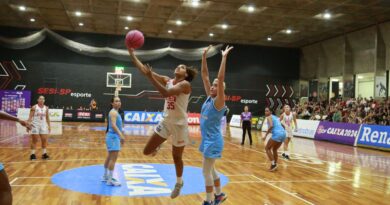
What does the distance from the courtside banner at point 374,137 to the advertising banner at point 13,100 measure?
2259 cm

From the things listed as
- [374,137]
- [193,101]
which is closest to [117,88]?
[193,101]

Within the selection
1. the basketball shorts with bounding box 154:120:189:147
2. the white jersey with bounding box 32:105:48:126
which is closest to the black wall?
the white jersey with bounding box 32:105:48:126

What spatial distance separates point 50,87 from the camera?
27594 mm

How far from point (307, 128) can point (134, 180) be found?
15105 millimetres

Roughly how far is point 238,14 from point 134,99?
11354 millimetres

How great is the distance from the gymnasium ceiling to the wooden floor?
9.25 meters

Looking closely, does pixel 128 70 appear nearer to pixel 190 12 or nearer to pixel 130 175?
pixel 190 12

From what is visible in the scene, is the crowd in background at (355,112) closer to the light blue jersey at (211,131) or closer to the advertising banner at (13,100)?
the light blue jersey at (211,131)

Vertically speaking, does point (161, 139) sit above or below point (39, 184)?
above

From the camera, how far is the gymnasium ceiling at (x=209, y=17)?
65.6 feet

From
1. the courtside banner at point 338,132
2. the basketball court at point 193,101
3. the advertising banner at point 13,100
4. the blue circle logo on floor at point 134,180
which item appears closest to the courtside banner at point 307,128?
the basketball court at point 193,101

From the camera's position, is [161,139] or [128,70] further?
[128,70]

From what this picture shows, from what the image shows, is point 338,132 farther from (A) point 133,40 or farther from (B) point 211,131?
(A) point 133,40

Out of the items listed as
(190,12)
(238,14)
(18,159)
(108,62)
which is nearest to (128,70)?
(108,62)
